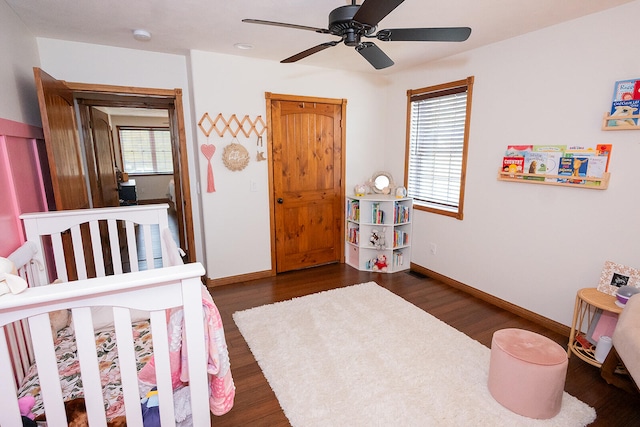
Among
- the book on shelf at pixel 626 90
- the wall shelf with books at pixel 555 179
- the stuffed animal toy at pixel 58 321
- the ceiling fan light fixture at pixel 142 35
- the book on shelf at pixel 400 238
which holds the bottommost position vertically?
the book on shelf at pixel 400 238

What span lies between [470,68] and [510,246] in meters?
1.74

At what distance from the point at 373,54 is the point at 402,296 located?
89.6 inches

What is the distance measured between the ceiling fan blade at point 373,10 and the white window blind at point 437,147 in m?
2.07

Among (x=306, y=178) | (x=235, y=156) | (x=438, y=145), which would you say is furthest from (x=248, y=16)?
(x=438, y=145)

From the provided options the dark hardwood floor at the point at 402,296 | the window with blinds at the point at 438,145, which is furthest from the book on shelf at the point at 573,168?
the dark hardwood floor at the point at 402,296

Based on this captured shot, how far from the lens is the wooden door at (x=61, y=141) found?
2.10 meters

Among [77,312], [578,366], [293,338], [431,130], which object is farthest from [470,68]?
[77,312]

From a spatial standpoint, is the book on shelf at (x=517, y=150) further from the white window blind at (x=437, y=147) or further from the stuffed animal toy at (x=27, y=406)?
the stuffed animal toy at (x=27, y=406)

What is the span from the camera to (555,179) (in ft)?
8.27

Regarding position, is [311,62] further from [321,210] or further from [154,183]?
[154,183]

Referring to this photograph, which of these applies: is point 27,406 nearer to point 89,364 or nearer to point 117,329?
point 89,364

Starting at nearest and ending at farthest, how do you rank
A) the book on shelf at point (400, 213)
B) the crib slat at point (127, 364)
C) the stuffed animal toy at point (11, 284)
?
the stuffed animal toy at point (11, 284), the crib slat at point (127, 364), the book on shelf at point (400, 213)

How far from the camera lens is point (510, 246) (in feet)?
9.56

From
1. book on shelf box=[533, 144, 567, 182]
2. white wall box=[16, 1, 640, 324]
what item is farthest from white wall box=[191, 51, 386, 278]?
book on shelf box=[533, 144, 567, 182]
